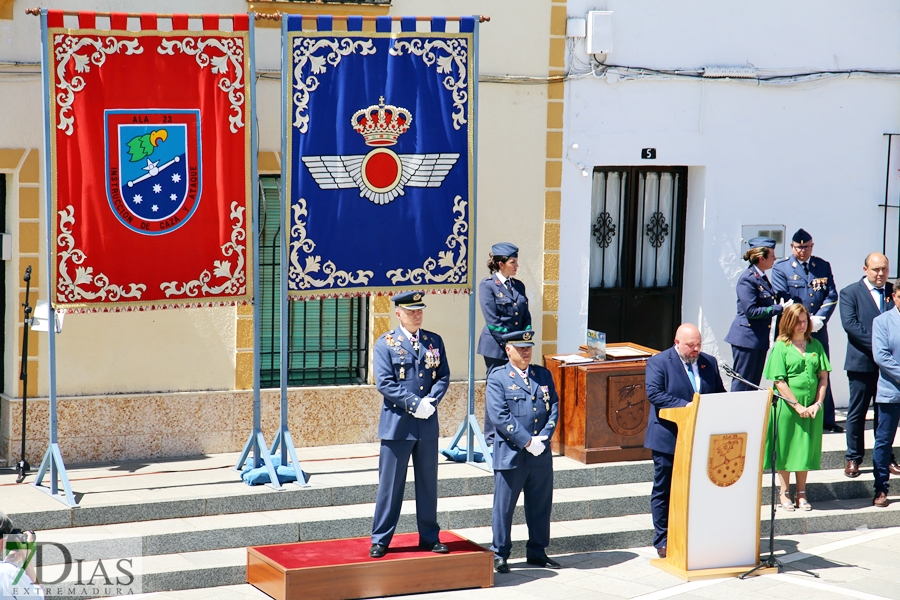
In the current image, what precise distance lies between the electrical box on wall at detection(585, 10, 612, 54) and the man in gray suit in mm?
3571

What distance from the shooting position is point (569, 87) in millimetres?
11906

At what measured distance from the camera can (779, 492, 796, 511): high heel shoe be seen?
10.7 meters

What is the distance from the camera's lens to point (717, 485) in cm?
912

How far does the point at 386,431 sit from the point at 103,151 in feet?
9.99

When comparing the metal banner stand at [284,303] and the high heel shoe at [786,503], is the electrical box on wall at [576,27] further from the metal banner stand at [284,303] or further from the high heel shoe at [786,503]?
the high heel shoe at [786,503]

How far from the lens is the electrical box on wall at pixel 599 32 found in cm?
1180

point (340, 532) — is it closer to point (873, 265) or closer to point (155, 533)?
point (155, 533)

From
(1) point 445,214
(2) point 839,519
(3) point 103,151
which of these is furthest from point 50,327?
(2) point 839,519

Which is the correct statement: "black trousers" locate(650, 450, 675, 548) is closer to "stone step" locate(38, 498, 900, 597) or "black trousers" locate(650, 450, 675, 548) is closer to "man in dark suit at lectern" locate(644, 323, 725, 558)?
"man in dark suit at lectern" locate(644, 323, 725, 558)

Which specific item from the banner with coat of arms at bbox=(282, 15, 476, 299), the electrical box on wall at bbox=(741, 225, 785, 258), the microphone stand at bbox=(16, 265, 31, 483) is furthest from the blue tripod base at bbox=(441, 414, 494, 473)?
the electrical box on wall at bbox=(741, 225, 785, 258)

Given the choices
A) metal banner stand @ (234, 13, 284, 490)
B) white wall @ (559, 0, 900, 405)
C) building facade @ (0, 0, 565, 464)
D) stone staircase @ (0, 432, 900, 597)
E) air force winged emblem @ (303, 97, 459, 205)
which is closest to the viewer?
stone staircase @ (0, 432, 900, 597)

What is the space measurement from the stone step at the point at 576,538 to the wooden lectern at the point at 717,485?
730mm

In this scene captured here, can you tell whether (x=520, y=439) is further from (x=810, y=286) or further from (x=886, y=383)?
(x=810, y=286)

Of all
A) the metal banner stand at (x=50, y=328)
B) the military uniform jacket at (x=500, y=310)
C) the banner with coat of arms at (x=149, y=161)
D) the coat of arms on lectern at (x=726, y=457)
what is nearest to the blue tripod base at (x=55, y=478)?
the metal banner stand at (x=50, y=328)
